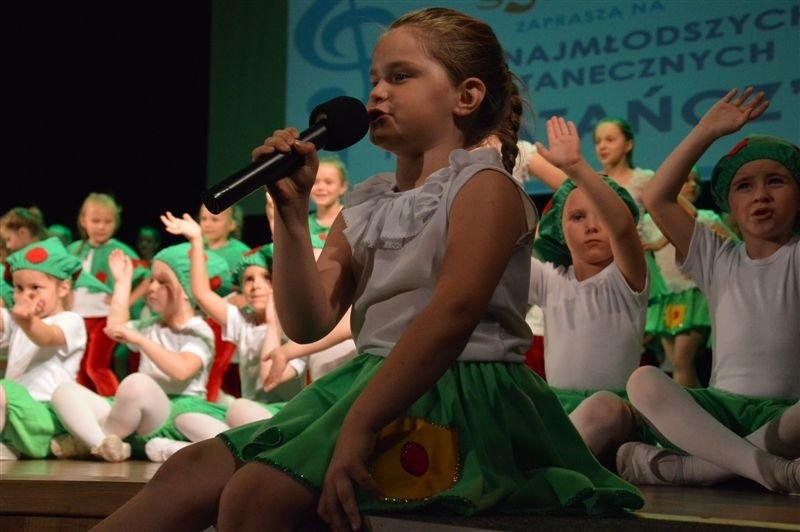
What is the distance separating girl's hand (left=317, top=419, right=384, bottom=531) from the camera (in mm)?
1145

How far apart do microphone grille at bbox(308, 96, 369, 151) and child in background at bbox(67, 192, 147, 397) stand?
273 centimetres

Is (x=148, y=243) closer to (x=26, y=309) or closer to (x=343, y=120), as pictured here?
(x=26, y=309)

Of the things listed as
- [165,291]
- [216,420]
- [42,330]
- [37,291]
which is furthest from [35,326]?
[216,420]

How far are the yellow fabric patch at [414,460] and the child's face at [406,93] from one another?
0.38m

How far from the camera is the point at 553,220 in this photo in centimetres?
284

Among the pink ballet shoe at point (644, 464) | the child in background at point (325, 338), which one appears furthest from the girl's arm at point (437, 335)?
the child in background at point (325, 338)

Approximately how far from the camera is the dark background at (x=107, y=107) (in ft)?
18.6

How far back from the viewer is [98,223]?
478 cm

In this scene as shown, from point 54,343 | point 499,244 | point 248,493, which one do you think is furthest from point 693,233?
point 54,343

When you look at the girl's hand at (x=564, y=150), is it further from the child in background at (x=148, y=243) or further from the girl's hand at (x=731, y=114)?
the child in background at (x=148, y=243)

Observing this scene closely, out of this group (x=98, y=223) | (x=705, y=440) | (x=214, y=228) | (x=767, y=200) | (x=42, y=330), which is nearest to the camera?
(x=705, y=440)

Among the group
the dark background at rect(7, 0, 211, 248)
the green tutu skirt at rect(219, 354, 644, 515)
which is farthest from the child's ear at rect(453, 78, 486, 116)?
the dark background at rect(7, 0, 211, 248)

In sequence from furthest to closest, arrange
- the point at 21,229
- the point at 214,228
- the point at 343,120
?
the point at 21,229
the point at 214,228
the point at 343,120

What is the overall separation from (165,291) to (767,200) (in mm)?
2042
